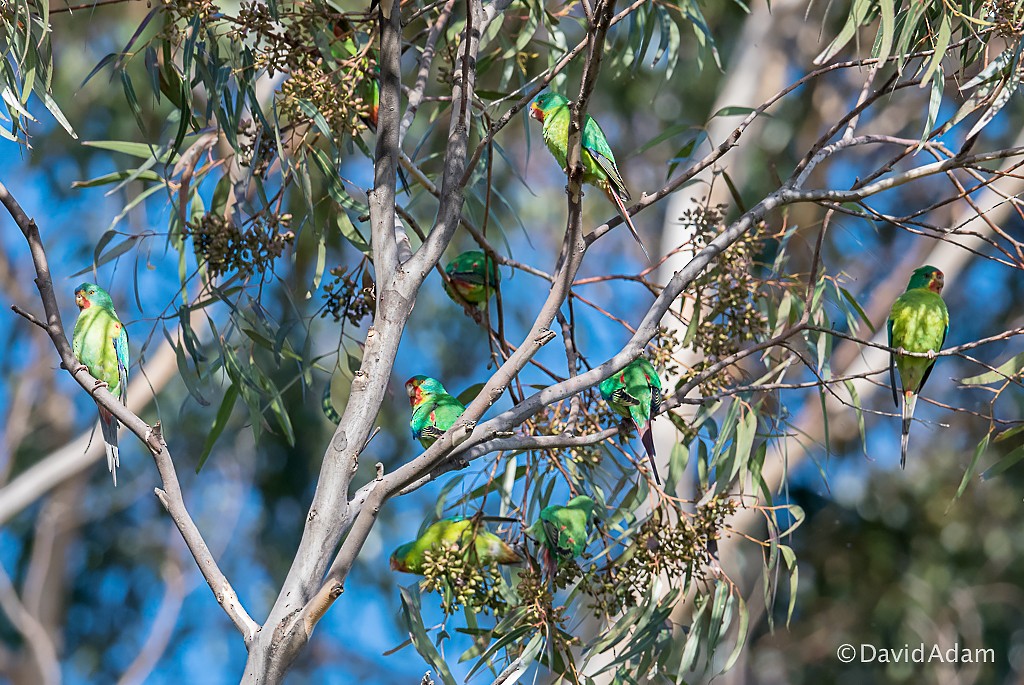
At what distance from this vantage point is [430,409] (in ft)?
9.12

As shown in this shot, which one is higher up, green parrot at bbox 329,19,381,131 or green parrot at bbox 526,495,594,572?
green parrot at bbox 329,19,381,131

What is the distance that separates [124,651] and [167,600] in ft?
2.56

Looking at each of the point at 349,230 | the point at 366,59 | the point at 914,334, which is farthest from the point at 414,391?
the point at 914,334

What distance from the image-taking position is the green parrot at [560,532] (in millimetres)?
2188

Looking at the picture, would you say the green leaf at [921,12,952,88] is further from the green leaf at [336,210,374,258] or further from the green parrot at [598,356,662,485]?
the green leaf at [336,210,374,258]

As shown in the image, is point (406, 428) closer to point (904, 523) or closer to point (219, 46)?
point (904, 523)

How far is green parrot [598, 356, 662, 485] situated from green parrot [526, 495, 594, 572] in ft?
0.71

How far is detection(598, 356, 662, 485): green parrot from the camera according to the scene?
7.70 ft

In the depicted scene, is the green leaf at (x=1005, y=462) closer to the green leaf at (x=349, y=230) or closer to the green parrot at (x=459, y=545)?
the green parrot at (x=459, y=545)

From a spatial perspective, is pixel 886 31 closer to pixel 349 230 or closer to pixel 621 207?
pixel 621 207

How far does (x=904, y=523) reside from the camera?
7441mm

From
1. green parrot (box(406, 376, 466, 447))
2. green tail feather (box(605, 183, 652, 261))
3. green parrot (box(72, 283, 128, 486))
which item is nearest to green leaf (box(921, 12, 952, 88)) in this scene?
green tail feather (box(605, 183, 652, 261))

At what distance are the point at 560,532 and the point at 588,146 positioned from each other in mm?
779

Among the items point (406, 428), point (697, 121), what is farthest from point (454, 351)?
point (697, 121)
